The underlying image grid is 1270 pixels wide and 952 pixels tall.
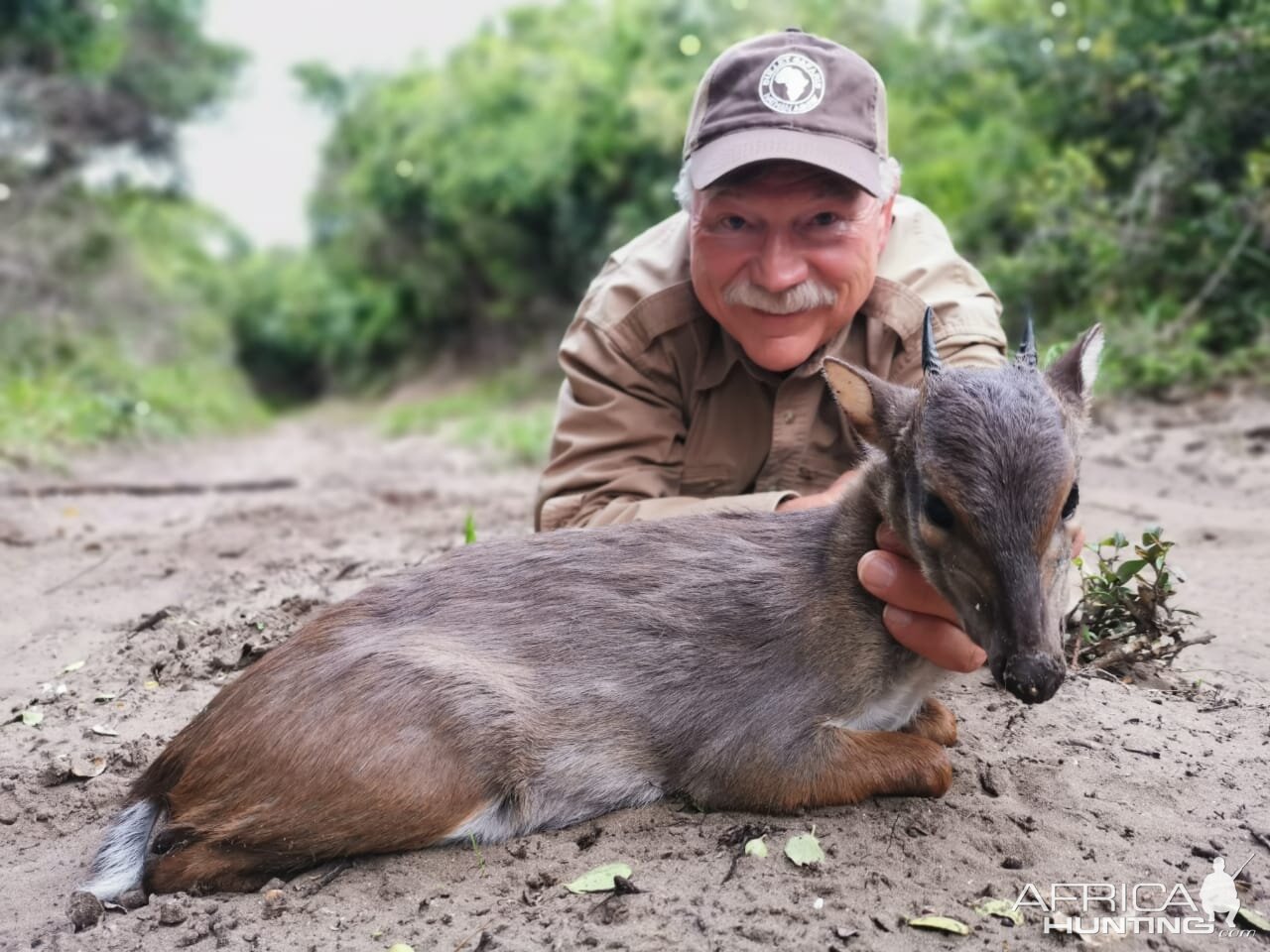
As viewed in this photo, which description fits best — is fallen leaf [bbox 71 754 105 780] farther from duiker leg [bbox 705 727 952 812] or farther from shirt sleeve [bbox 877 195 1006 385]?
shirt sleeve [bbox 877 195 1006 385]

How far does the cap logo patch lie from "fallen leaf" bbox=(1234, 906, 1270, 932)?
2967mm

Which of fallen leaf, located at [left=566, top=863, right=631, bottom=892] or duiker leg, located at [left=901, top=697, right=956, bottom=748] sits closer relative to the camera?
fallen leaf, located at [left=566, top=863, right=631, bottom=892]

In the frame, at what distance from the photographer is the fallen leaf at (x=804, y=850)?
9.88 ft

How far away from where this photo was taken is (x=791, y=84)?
4.27 metres

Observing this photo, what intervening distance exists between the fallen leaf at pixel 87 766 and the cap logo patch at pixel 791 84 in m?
3.35

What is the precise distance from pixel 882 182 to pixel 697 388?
1150 mm

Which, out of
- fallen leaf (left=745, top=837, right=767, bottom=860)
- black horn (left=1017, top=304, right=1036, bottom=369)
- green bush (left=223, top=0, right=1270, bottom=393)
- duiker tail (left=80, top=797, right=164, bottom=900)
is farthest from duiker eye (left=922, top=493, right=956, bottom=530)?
green bush (left=223, top=0, right=1270, bottom=393)

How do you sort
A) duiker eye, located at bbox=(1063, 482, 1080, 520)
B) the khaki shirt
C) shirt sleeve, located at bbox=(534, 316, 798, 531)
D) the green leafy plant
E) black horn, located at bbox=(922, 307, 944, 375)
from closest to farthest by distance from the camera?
duiker eye, located at bbox=(1063, 482, 1080, 520) < black horn, located at bbox=(922, 307, 944, 375) < the green leafy plant < the khaki shirt < shirt sleeve, located at bbox=(534, 316, 798, 531)

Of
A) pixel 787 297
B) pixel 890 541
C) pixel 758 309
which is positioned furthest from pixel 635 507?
pixel 890 541

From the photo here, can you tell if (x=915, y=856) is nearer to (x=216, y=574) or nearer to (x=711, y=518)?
(x=711, y=518)

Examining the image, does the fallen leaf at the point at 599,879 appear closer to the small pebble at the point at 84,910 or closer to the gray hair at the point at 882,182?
the small pebble at the point at 84,910

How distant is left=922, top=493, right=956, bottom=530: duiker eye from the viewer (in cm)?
290

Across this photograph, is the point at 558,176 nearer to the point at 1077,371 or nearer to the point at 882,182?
the point at 882,182

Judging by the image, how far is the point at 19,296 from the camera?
14.8m
